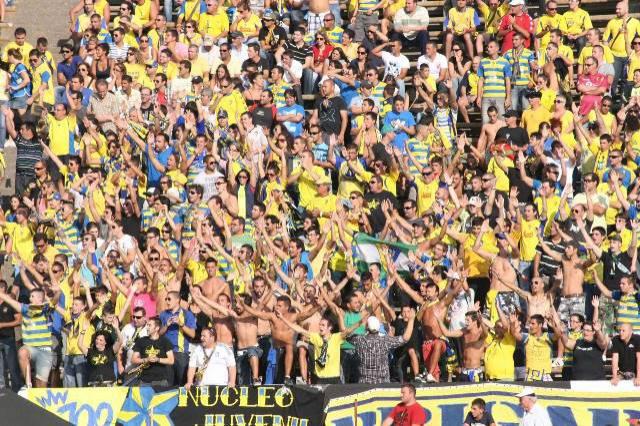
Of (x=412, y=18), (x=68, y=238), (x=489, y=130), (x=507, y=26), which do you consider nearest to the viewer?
(x=68, y=238)

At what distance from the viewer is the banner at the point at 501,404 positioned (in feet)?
70.7

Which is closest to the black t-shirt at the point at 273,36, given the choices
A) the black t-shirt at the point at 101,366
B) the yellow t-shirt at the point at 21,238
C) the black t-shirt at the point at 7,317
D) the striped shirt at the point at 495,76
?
the striped shirt at the point at 495,76

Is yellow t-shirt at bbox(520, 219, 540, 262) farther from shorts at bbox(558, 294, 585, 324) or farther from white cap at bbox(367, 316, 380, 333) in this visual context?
white cap at bbox(367, 316, 380, 333)

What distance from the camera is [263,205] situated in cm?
2559

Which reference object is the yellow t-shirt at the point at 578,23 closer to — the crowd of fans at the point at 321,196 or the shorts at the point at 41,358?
the crowd of fans at the point at 321,196

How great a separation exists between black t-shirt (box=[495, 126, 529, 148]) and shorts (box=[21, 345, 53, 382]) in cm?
769

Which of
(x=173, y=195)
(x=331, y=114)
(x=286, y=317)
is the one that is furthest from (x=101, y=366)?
(x=331, y=114)

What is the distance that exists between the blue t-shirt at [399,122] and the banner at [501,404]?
18.6 feet

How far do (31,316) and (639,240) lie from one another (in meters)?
8.74

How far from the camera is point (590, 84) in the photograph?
2716cm

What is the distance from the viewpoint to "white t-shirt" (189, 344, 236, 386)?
23.0 metres

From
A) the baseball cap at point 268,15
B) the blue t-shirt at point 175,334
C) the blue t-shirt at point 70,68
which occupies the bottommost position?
the blue t-shirt at point 175,334

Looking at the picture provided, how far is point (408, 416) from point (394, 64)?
8.65 m

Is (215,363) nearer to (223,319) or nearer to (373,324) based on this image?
(223,319)
